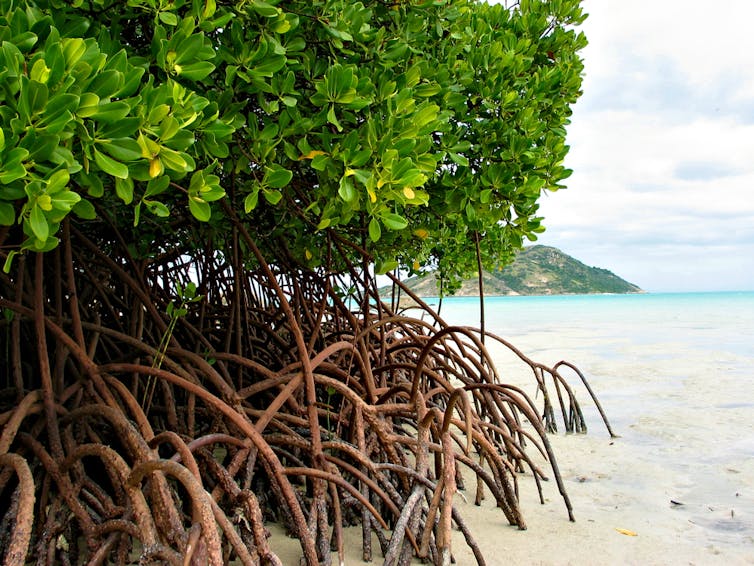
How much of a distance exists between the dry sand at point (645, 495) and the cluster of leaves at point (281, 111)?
1404 mm

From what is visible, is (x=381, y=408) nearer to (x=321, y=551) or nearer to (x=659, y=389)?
(x=321, y=551)

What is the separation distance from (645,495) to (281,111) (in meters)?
2.81

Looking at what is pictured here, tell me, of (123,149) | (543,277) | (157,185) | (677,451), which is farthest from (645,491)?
(543,277)

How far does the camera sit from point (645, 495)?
10.5ft

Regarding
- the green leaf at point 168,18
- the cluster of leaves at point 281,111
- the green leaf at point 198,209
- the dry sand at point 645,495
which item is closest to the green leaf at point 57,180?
the cluster of leaves at point 281,111

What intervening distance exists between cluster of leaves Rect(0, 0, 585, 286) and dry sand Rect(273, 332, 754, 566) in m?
1.40

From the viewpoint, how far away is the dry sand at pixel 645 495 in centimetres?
241

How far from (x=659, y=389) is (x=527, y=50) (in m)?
5.19

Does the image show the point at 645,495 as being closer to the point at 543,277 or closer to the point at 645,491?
the point at 645,491

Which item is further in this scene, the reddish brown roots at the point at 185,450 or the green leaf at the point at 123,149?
the reddish brown roots at the point at 185,450

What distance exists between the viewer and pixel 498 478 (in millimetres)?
2678

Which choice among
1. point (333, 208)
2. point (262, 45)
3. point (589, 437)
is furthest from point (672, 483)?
point (262, 45)

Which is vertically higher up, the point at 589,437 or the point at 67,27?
the point at 67,27

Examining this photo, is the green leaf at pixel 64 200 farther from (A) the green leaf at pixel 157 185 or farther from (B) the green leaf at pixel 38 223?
(A) the green leaf at pixel 157 185
